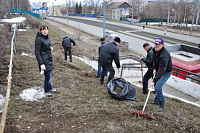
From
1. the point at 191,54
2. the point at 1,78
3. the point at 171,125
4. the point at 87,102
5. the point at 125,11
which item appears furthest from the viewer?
the point at 125,11

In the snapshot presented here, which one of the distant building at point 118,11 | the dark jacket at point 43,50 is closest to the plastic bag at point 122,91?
the dark jacket at point 43,50

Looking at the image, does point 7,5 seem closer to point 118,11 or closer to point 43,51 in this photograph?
point 43,51

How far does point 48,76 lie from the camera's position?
4.38 meters

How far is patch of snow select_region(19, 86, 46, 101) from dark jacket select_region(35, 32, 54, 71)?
0.73 metres

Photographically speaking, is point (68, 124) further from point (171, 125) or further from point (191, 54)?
point (191, 54)

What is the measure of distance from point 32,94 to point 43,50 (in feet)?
3.79

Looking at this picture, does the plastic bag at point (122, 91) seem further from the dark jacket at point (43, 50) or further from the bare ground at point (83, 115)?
the dark jacket at point (43, 50)

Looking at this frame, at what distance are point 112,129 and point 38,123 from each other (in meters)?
1.33

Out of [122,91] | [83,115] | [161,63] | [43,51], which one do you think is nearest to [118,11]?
[122,91]

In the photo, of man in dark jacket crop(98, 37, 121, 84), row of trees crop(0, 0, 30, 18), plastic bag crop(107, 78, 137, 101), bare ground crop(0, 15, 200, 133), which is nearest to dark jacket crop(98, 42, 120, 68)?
man in dark jacket crop(98, 37, 121, 84)

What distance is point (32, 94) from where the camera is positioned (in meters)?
4.46

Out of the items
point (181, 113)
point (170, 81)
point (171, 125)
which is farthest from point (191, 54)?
point (171, 125)

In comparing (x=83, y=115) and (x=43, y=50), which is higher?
(x=43, y=50)

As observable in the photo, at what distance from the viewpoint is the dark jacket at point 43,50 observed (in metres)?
4.06
